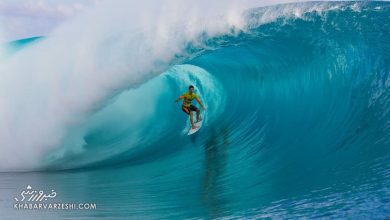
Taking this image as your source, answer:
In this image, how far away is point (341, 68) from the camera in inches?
342

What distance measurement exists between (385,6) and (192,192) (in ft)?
19.4

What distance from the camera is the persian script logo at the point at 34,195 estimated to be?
5334 millimetres

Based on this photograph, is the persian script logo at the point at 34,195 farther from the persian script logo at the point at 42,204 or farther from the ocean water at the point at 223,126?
the ocean water at the point at 223,126

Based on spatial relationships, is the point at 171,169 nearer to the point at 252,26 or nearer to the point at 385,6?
the point at 252,26

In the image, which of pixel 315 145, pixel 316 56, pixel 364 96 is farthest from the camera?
pixel 316 56

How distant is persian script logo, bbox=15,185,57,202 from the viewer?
17.5 feet

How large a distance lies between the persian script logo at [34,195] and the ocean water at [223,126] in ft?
0.50

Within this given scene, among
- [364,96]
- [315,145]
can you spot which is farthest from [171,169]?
[364,96]

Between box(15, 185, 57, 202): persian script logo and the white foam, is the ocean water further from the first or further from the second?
box(15, 185, 57, 202): persian script logo

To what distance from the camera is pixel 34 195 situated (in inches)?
221

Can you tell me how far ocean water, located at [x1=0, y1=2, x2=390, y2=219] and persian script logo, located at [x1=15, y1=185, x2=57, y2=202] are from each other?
15 centimetres

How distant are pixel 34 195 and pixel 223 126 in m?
4.82

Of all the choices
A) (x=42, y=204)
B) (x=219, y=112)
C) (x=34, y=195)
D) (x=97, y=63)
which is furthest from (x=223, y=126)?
(x=42, y=204)

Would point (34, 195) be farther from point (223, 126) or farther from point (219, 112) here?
point (219, 112)
